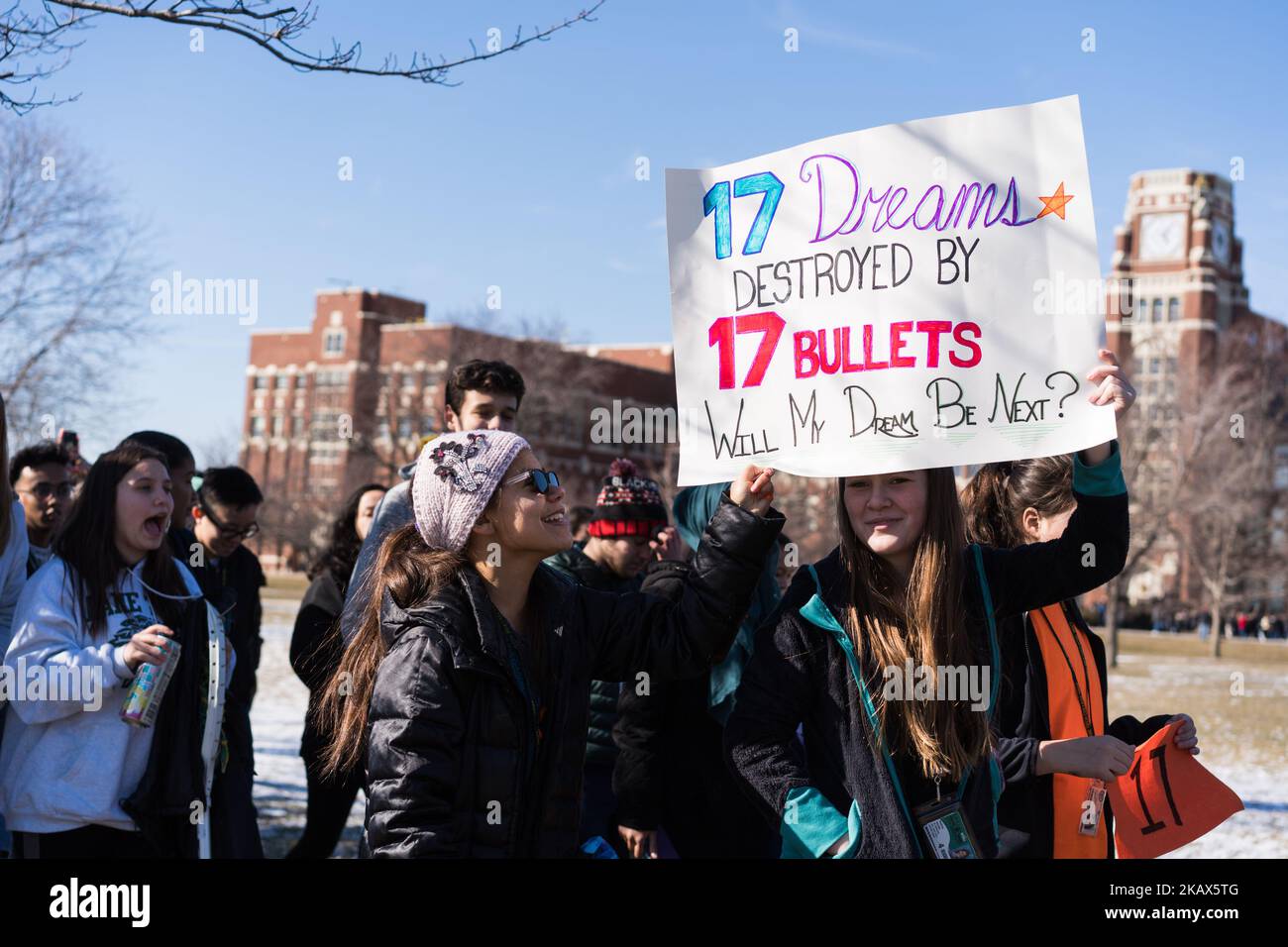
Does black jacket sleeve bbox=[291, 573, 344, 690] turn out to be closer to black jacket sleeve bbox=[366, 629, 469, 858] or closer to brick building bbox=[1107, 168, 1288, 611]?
black jacket sleeve bbox=[366, 629, 469, 858]

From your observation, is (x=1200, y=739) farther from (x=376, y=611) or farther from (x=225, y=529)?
(x=376, y=611)

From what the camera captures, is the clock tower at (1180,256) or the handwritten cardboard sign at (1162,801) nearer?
the handwritten cardboard sign at (1162,801)

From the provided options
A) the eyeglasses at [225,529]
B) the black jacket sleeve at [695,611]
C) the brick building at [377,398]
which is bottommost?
the black jacket sleeve at [695,611]

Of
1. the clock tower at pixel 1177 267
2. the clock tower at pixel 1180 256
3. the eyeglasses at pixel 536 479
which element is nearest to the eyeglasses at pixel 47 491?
the eyeglasses at pixel 536 479

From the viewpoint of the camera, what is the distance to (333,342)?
79062 millimetres

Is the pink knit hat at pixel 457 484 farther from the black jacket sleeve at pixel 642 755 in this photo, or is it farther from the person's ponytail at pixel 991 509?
the black jacket sleeve at pixel 642 755

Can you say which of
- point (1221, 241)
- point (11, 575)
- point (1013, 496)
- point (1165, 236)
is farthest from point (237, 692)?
point (1221, 241)

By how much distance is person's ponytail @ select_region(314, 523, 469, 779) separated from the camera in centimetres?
322

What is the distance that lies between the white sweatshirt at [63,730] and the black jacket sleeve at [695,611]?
1.77 m

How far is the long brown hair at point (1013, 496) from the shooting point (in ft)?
12.7

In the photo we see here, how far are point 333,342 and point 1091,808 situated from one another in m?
78.7

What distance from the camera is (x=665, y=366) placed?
79.9 meters
